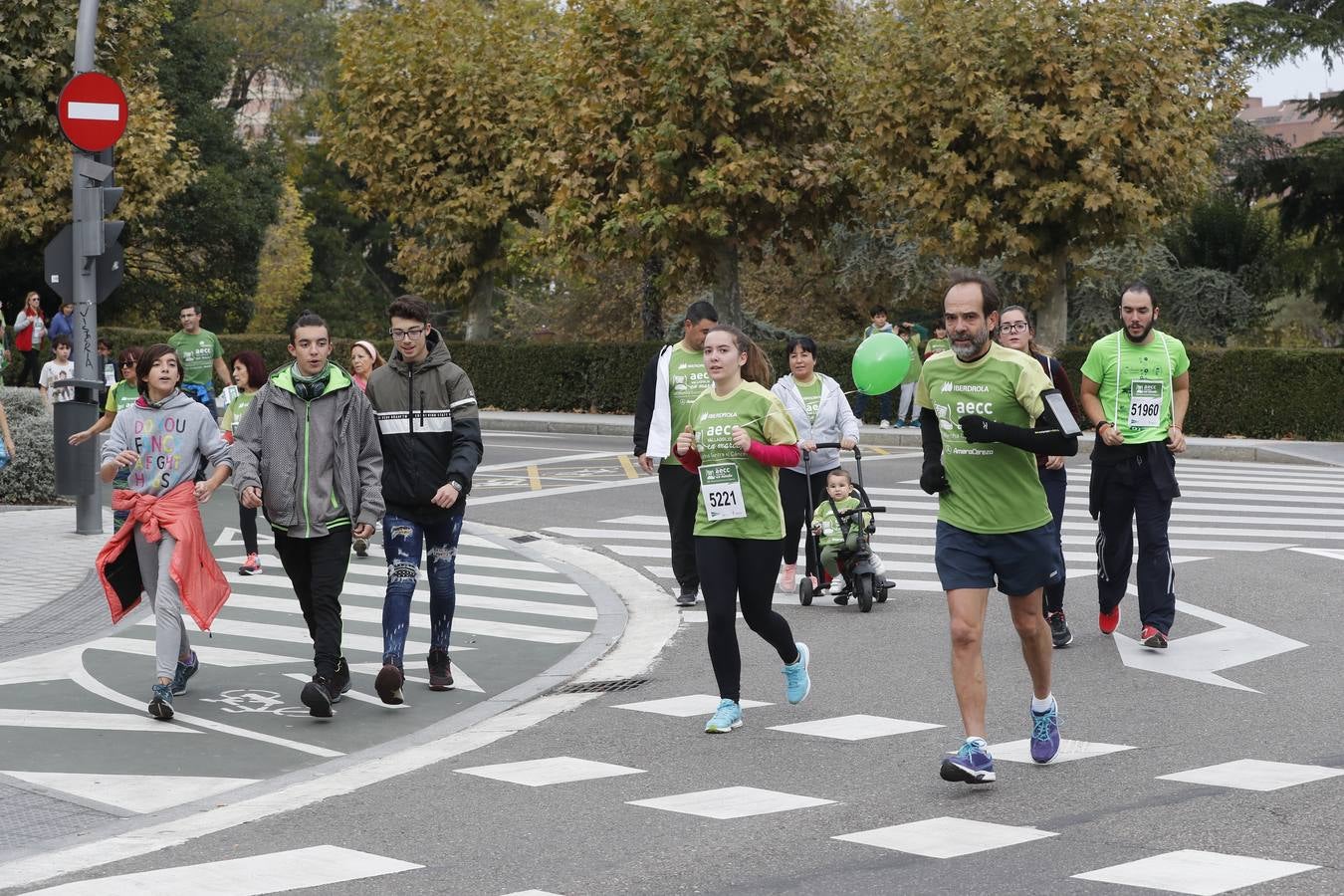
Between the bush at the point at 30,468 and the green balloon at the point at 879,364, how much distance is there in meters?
8.26

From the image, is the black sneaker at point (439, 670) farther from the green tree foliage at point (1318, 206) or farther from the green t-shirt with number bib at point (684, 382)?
the green tree foliage at point (1318, 206)

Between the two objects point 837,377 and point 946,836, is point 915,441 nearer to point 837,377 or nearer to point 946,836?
point 837,377

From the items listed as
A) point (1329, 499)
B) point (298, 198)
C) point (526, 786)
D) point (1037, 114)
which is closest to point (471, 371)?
point (1037, 114)

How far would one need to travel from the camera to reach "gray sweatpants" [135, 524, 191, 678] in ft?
26.9

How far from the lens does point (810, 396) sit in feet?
38.6

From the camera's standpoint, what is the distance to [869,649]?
9.88 m

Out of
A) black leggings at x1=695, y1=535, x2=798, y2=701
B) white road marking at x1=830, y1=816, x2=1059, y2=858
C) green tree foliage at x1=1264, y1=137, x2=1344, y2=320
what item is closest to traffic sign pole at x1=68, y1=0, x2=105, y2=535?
black leggings at x1=695, y1=535, x2=798, y2=701

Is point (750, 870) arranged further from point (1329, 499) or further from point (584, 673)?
point (1329, 499)

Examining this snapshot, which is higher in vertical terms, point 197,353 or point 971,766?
point 197,353

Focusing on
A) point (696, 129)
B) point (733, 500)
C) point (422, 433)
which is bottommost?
point (733, 500)

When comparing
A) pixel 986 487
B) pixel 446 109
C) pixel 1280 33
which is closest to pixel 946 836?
pixel 986 487

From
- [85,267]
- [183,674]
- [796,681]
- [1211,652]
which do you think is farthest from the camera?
[85,267]

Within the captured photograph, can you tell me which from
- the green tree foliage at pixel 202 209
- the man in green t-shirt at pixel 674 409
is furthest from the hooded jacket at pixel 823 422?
the green tree foliage at pixel 202 209

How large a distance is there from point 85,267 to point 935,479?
10.0 meters
